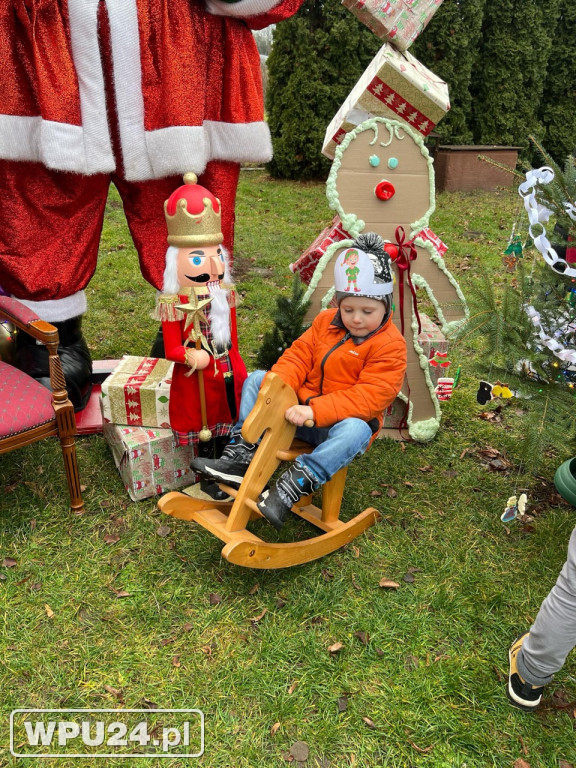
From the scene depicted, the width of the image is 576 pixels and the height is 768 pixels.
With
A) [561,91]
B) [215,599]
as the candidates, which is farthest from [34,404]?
[561,91]

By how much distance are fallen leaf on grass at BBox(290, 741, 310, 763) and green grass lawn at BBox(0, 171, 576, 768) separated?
0.02 meters

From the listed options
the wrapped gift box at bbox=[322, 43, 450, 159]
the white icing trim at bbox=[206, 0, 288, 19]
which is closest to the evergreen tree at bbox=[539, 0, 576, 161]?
the wrapped gift box at bbox=[322, 43, 450, 159]

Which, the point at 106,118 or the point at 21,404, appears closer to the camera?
the point at 21,404

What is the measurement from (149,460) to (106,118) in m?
1.62

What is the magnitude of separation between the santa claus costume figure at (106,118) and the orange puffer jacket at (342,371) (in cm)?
94

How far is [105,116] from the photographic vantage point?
9.22 feet

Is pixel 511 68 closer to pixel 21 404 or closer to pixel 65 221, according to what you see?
pixel 65 221

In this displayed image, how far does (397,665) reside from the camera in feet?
7.51

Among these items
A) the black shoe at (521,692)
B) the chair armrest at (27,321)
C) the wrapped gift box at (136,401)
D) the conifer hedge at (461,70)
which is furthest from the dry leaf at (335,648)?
the conifer hedge at (461,70)

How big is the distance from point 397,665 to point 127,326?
3.36m

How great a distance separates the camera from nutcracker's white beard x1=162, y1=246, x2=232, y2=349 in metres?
2.62

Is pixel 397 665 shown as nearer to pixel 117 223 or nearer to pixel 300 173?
pixel 117 223

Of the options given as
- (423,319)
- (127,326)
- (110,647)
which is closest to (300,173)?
(127,326)

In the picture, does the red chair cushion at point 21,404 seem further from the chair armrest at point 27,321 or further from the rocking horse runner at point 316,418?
the rocking horse runner at point 316,418
